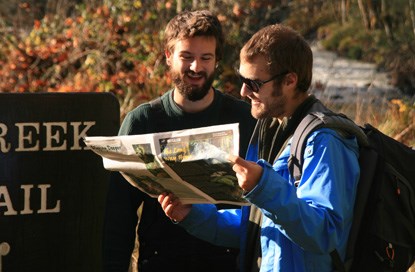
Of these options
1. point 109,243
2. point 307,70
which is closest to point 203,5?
point 109,243

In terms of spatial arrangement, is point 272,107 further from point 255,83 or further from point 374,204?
point 374,204

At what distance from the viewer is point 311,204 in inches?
122

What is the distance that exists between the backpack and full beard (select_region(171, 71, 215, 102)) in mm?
1144

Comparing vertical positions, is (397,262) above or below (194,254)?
above

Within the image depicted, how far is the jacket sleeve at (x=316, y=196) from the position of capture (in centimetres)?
303

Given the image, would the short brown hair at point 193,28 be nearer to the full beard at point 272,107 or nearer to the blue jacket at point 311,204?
the full beard at point 272,107

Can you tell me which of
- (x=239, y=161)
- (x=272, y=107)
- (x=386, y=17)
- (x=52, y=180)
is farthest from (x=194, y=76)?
(x=386, y=17)

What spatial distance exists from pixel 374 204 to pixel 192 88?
1340 millimetres

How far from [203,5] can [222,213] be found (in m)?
7.41

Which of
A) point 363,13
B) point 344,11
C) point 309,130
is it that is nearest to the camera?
point 309,130

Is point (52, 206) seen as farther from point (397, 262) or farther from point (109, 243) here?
point (397, 262)

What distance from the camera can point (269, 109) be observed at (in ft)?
11.1

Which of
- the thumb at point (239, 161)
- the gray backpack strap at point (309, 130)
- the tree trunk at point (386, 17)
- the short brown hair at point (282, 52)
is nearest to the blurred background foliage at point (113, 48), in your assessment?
the tree trunk at point (386, 17)

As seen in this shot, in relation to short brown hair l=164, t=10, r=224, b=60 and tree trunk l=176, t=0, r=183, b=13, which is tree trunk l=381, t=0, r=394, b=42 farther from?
short brown hair l=164, t=10, r=224, b=60
